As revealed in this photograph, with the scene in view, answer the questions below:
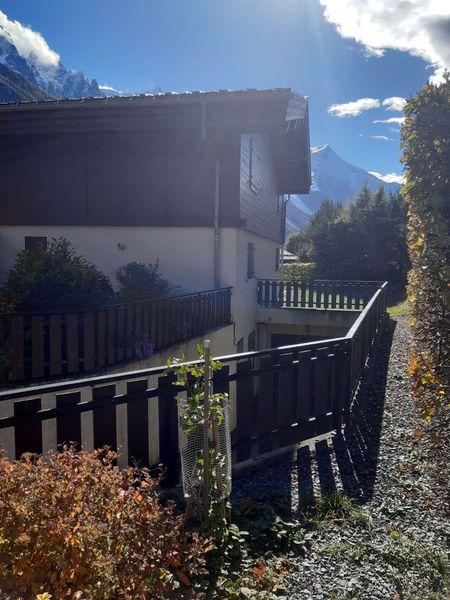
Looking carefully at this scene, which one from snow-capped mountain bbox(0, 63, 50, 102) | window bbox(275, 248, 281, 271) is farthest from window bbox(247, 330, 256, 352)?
snow-capped mountain bbox(0, 63, 50, 102)

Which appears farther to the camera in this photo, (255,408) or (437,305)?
(255,408)

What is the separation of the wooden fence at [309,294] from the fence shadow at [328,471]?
8717mm

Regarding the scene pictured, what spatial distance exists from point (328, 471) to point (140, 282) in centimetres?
742

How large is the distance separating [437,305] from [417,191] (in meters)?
1.00

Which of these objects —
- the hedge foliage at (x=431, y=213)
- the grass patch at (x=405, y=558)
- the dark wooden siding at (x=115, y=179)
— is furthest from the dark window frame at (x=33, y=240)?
the grass patch at (x=405, y=558)

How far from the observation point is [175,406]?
3.78 meters

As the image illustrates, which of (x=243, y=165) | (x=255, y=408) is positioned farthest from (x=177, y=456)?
(x=243, y=165)

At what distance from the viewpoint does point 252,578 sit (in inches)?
103

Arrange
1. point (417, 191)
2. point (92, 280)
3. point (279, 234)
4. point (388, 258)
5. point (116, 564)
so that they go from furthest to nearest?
point (388, 258)
point (279, 234)
point (92, 280)
point (417, 191)
point (116, 564)

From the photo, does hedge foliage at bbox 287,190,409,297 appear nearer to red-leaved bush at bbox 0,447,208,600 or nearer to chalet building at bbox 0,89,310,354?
chalet building at bbox 0,89,310,354

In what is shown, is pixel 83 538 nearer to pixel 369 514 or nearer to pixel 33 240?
pixel 369 514

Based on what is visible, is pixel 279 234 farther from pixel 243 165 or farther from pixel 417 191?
pixel 417 191

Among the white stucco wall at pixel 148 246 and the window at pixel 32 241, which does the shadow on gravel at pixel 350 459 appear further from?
the window at pixel 32 241

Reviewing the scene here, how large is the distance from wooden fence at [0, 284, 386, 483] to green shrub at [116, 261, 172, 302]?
12.4ft
